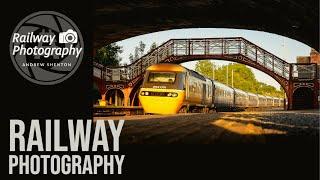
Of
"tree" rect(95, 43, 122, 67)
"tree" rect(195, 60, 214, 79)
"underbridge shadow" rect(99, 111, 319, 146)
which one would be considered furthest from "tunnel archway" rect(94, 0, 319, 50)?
"tree" rect(195, 60, 214, 79)

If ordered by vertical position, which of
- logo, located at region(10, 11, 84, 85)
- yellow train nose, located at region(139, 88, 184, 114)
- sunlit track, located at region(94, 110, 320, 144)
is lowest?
sunlit track, located at region(94, 110, 320, 144)

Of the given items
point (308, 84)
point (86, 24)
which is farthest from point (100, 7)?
point (308, 84)

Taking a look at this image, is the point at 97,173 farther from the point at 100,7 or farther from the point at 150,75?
the point at 150,75

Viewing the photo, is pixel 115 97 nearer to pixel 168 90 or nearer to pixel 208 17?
pixel 168 90

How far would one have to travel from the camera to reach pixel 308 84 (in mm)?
33531

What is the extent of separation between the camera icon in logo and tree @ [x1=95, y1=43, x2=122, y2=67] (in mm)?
39170

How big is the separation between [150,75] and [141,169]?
60.9 ft

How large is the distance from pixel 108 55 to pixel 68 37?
42.3 meters

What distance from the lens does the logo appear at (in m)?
4.06

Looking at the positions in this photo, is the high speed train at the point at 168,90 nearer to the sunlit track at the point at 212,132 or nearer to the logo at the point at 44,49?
A: the sunlit track at the point at 212,132

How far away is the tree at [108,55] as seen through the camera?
146ft

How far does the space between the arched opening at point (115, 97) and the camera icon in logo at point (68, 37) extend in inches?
1379

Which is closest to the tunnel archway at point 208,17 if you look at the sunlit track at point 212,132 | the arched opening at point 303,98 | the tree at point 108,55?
the sunlit track at point 212,132

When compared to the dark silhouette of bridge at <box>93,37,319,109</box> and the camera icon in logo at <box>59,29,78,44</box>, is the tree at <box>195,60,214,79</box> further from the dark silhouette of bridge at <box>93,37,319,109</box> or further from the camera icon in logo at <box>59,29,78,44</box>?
the camera icon in logo at <box>59,29,78,44</box>
